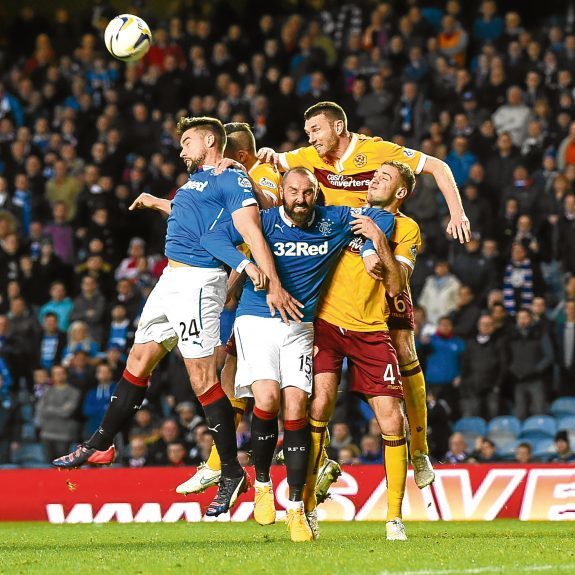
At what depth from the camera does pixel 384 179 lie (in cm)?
952

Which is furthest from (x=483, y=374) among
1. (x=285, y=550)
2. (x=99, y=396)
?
(x=285, y=550)

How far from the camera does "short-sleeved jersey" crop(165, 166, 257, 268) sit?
30.7 feet

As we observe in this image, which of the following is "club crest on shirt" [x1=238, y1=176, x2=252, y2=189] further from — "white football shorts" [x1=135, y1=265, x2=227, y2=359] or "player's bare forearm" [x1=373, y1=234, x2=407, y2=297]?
"player's bare forearm" [x1=373, y1=234, x2=407, y2=297]

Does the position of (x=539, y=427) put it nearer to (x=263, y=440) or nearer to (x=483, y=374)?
(x=483, y=374)

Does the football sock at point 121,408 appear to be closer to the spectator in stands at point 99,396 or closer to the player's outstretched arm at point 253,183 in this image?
the player's outstretched arm at point 253,183

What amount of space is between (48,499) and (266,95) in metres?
9.42

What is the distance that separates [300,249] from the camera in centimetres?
912

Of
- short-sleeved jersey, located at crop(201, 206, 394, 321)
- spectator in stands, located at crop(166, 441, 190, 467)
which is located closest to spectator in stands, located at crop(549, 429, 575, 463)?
spectator in stands, located at crop(166, 441, 190, 467)

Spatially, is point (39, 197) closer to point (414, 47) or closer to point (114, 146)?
point (114, 146)

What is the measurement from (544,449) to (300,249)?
23.7 ft

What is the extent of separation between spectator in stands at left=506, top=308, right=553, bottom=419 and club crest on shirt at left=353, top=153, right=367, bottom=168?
20.8ft

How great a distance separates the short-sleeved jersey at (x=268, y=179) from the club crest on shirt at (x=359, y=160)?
Result: 0.65 metres

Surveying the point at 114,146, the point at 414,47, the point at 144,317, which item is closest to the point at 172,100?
the point at 114,146

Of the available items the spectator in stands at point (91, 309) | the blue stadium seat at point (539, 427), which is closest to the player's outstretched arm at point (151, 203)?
the blue stadium seat at point (539, 427)
